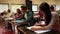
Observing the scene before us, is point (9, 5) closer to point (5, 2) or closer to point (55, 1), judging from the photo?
point (5, 2)

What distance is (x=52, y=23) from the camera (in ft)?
7.38

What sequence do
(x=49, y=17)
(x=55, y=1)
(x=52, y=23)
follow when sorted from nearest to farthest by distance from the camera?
(x=52, y=23)
(x=49, y=17)
(x=55, y=1)

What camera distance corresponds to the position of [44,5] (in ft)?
7.43

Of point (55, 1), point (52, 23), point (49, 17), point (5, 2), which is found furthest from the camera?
point (55, 1)

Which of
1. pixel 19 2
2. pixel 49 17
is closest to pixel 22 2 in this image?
pixel 19 2

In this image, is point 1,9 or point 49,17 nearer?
point 49,17

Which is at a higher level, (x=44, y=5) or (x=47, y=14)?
(x=44, y=5)

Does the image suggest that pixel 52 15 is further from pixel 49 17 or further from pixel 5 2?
pixel 5 2

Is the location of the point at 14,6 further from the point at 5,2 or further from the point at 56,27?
the point at 56,27

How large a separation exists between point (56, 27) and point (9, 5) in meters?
9.74

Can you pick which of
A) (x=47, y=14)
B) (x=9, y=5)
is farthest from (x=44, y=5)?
(x=9, y=5)

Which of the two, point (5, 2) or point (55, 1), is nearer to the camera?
point (5, 2)

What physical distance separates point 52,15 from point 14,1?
9782 millimetres

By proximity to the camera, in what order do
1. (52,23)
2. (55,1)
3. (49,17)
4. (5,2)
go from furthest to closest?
1. (55,1)
2. (5,2)
3. (49,17)
4. (52,23)
